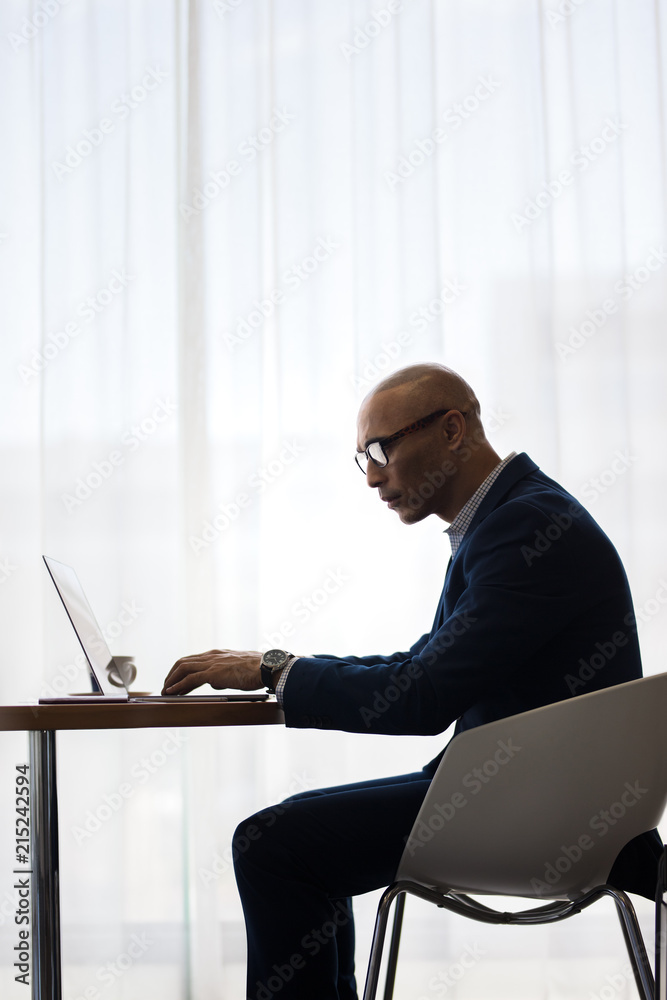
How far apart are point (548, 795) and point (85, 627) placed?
0.87 metres

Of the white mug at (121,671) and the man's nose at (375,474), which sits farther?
the white mug at (121,671)

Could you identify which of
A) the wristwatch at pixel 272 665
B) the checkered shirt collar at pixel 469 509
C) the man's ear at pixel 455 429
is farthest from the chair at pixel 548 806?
the man's ear at pixel 455 429

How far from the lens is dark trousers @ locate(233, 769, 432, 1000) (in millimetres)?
1278

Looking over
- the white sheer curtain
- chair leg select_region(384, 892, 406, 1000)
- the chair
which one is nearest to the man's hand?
the chair

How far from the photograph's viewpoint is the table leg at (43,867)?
4.61 feet

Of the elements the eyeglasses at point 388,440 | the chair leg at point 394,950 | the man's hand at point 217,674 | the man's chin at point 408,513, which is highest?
the eyeglasses at point 388,440

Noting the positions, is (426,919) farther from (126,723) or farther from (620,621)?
(126,723)

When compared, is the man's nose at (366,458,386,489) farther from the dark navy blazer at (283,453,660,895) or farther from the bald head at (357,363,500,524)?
the dark navy blazer at (283,453,660,895)

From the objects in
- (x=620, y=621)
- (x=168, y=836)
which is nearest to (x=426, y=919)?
(x=168, y=836)

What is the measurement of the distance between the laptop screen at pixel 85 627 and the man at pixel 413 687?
0.82 feet

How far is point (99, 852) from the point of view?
2496 millimetres

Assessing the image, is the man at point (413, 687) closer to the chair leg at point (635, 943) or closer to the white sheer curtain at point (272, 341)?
the chair leg at point (635, 943)

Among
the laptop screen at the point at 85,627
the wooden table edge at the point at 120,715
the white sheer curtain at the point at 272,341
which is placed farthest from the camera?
the white sheer curtain at the point at 272,341

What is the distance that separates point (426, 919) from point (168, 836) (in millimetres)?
746
